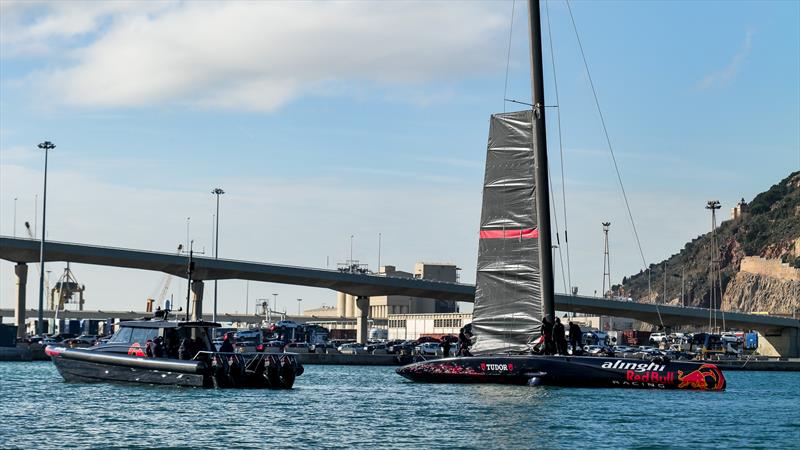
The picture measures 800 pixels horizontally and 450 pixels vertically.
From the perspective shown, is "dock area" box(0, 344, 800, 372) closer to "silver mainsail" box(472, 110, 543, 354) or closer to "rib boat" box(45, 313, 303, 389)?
"rib boat" box(45, 313, 303, 389)

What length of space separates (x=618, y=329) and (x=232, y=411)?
151497 millimetres

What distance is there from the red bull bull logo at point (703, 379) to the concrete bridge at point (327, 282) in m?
62.9

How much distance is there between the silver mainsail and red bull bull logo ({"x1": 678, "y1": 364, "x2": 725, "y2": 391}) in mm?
5406

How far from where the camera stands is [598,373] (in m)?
37.7

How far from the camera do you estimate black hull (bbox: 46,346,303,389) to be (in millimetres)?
38688

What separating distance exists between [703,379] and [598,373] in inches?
138

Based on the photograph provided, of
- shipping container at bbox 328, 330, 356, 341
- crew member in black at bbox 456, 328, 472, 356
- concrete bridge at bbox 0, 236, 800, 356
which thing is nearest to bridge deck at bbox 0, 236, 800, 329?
concrete bridge at bbox 0, 236, 800, 356

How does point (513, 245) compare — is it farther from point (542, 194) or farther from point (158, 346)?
point (158, 346)

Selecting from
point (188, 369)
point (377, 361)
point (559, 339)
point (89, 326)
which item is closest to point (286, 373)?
point (188, 369)

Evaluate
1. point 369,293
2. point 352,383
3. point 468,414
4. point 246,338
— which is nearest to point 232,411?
point 468,414

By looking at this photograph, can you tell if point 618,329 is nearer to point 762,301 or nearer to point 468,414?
point 762,301

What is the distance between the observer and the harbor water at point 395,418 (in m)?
25.8

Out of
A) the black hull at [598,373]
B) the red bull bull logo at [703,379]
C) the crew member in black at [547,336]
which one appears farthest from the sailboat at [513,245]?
the red bull bull logo at [703,379]

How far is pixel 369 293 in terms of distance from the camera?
12756 cm
